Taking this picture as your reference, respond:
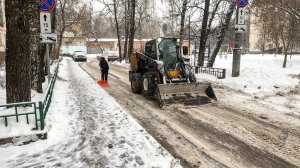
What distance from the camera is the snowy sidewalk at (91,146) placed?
468cm

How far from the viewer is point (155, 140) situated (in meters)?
5.65

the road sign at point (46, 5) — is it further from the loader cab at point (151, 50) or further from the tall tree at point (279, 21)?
the tall tree at point (279, 21)

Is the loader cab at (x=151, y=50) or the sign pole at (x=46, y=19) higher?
the sign pole at (x=46, y=19)

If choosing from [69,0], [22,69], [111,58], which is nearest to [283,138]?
[22,69]

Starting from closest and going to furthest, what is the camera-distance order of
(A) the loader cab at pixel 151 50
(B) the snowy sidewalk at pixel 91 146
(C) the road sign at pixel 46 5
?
(B) the snowy sidewalk at pixel 91 146, (C) the road sign at pixel 46 5, (A) the loader cab at pixel 151 50

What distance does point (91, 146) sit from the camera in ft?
17.7

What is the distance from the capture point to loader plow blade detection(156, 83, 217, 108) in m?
8.61

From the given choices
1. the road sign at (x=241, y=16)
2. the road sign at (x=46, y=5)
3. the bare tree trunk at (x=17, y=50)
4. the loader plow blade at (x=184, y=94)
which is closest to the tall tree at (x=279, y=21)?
the road sign at (x=241, y=16)

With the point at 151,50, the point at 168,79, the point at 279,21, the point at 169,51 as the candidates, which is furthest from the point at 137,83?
the point at 279,21

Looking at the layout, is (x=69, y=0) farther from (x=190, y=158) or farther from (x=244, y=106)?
(x=190, y=158)

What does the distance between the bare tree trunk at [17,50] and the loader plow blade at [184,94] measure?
4173 mm

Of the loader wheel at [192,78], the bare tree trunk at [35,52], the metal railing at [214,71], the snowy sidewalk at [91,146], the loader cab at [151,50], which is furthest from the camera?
the metal railing at [214,71]

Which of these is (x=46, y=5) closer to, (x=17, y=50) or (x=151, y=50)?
(x=17, y=50)

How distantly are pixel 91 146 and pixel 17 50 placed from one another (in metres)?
2.83
